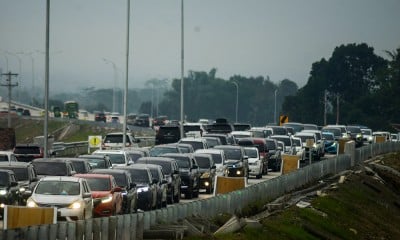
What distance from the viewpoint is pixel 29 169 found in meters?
39.8

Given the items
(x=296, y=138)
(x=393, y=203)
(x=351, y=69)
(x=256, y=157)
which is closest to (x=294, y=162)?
(x=256, y=157)

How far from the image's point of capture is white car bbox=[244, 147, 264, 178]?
6506cm

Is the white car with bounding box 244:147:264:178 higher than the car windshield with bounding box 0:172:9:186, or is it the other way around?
the car windshield with bounding box 0:172:9:186

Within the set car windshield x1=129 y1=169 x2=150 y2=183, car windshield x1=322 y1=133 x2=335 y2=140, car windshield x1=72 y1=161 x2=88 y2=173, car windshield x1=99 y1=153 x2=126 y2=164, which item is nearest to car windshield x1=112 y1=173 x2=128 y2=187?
car windshield x1=129 y1=169 x2=150 y2=183

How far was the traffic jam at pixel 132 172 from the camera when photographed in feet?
113

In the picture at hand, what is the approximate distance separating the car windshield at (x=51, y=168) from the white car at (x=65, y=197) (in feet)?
24.0

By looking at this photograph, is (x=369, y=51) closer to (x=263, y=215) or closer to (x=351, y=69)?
(x=351, y=69)

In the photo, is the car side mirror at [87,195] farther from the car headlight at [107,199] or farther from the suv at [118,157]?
the suv at [118,157]

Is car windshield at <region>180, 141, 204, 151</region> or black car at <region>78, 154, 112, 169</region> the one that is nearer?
black car at <region>78, 154, 112, 169</region>

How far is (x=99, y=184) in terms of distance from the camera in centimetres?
3738

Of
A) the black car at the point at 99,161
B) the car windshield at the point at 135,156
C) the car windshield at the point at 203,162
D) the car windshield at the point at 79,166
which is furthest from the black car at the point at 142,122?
the car windshield at the point at 79,166

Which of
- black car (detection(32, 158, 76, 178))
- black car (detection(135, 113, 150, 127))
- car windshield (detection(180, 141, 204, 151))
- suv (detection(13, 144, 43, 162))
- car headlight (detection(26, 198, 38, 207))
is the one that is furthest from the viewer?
black car (detection(135, 113, 150, 127))

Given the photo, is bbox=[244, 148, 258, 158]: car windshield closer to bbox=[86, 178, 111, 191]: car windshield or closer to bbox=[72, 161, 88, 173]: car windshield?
bbox=[72, 161, 88, 173]: car windshield

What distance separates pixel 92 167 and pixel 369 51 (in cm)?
15180
